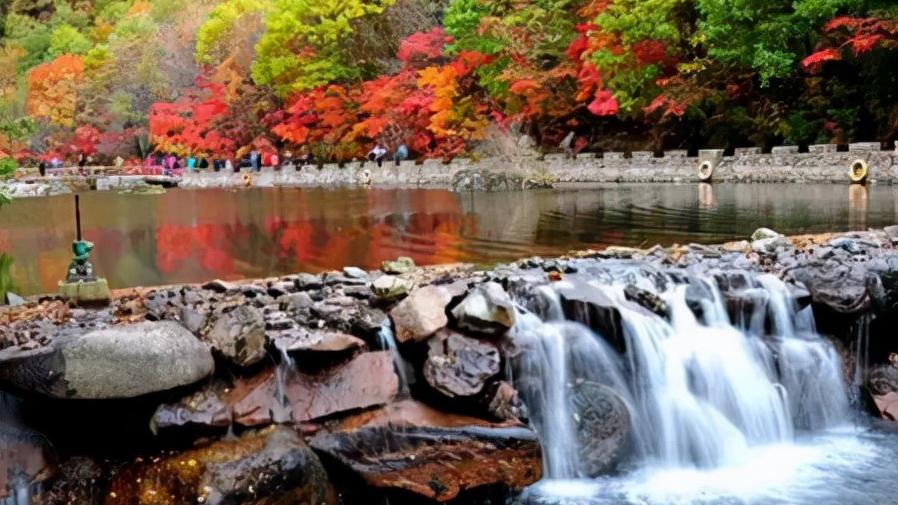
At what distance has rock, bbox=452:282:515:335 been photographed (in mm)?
6422

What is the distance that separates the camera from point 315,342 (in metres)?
5.96

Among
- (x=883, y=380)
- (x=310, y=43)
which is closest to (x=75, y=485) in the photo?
(x=883, y=380)

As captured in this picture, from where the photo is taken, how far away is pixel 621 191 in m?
24.1

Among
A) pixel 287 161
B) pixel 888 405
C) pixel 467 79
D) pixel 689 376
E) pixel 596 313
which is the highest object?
pixel 467 79

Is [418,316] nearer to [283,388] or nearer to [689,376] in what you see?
[283,388]

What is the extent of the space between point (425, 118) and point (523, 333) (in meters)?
32.2

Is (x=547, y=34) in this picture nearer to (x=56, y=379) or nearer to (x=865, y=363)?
(x=865, y=363)

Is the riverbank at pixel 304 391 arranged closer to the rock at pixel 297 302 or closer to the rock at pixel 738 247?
the rock at pixel 297 302

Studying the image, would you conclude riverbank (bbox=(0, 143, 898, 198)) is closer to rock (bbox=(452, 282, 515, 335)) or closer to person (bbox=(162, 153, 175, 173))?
person (bbox=(162, 153, 175, 173))

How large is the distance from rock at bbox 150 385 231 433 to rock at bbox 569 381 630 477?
2.73 meters

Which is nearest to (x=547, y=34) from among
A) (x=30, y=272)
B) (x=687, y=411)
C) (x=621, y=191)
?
(x=621, y=191)

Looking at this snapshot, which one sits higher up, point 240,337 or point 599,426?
point 240,337

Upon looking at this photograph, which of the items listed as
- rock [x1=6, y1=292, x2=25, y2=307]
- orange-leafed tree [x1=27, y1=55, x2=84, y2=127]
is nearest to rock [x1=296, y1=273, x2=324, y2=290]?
rock [x1=6, y1=292, x2=25, y2=307]

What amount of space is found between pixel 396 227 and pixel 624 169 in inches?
706
